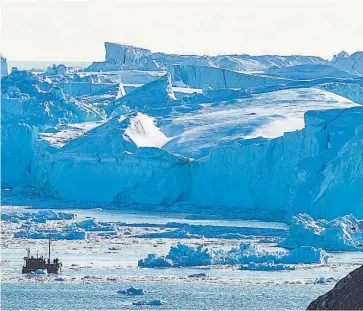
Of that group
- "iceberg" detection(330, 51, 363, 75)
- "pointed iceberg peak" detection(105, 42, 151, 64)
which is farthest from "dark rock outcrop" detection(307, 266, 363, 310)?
"pointed iceberg peak" detection(105, 42, 151, 64)

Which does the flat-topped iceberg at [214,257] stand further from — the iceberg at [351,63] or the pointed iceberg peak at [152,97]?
the iceberg at [351,63]

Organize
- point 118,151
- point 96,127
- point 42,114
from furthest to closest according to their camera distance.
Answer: point 42,114 → point 96,127 → point 118,151

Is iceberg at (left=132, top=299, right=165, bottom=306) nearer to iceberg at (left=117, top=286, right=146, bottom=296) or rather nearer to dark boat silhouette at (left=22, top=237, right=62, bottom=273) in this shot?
iceberg at (left=117, top=286, right=146, bottom=296)

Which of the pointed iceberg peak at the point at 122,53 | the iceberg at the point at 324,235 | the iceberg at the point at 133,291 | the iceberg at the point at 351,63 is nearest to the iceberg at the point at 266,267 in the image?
the iceberg at the point at 324,235

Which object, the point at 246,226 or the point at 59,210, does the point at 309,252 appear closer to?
the point at 246,226

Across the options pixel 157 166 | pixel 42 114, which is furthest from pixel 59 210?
pixel 42 114

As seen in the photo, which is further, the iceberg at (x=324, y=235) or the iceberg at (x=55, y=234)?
the iceberg at (x=55, y=234)
